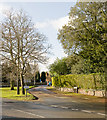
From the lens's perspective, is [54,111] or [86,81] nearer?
[54,111]

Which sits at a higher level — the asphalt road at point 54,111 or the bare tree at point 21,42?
the bare tree at point 21,42

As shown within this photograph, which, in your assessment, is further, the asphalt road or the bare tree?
the bare tree

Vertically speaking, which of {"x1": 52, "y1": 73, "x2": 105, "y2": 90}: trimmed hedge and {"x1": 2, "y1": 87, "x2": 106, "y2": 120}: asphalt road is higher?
{"x1": 52, "y1": 73, "x2": 105, "y2": 90}: trimmed hedge

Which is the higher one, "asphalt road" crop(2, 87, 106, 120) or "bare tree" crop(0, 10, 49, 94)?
"bare tree" crop(0, 10, 49, 94)

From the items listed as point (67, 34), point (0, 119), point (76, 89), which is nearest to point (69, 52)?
point (67, 34)

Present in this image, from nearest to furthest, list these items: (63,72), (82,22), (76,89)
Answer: (82,22) < (76,89) < (63,72)

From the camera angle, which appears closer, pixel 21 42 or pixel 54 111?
pixel 54 111

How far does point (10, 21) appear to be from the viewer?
1088 inches

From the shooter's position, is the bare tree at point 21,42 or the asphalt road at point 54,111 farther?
the bare tree at point 21,42

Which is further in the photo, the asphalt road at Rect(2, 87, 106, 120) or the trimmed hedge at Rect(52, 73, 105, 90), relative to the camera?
the trimmed hedge at Rect(52, 73, 105, 90)

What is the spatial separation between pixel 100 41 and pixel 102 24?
197 cm

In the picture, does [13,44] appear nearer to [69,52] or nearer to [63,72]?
[69,52]

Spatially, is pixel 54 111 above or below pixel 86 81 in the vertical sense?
below

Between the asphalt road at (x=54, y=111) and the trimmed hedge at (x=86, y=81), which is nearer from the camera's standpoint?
the asphalt road at (x=54, y=111)
